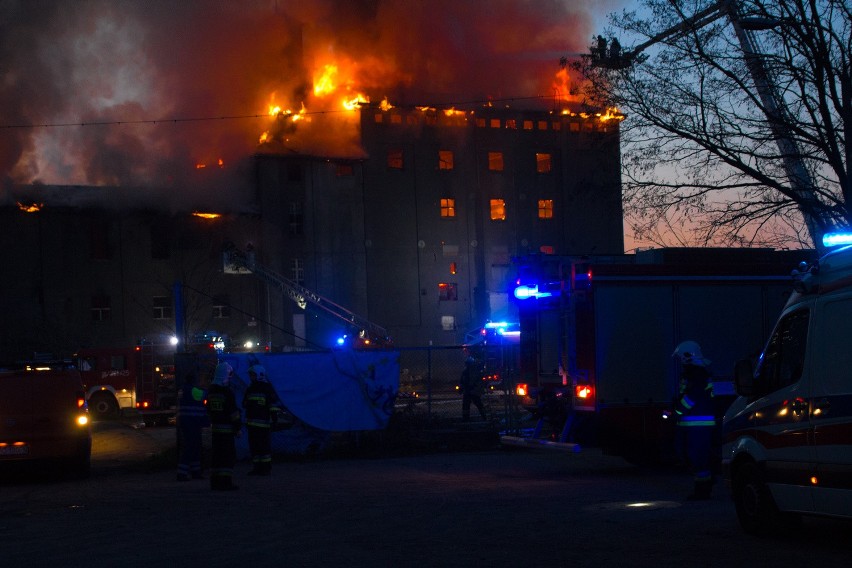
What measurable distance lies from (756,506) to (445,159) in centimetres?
4927

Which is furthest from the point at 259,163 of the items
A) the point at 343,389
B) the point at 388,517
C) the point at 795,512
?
the point at 795,512

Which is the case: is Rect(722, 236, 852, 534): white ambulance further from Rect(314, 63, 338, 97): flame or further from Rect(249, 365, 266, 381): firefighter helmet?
Rect(314, 63, 338, 97): flame

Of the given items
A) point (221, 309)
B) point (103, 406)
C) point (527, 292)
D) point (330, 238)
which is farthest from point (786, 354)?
point (330, 238)

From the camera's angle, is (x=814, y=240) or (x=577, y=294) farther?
(x=814, y=240)

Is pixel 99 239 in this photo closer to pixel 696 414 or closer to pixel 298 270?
pixel 298 270

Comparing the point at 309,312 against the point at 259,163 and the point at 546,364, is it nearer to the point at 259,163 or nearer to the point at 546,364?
the point at 259,163

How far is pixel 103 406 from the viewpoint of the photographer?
28.6m

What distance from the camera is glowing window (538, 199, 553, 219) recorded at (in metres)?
59.1

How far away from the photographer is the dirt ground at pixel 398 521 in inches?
302

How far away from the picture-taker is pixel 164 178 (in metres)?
43.2

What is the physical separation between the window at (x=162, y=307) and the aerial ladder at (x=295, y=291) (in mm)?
6933

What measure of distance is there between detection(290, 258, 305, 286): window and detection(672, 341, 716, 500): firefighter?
40.7 m

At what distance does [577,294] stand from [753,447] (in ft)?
16.9

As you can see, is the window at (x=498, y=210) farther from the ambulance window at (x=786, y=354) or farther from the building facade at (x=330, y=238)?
the ambulance window at (x=786, y=354)
